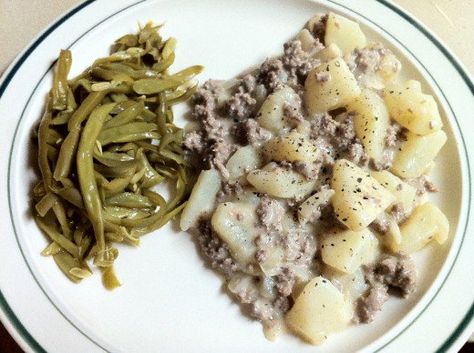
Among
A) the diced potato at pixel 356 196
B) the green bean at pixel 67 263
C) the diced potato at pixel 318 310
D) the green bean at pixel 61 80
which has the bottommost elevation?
the diced potato at pixel 318 310

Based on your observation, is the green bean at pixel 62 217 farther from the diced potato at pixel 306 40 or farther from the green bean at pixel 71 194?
the diced potato at pixel 306 40

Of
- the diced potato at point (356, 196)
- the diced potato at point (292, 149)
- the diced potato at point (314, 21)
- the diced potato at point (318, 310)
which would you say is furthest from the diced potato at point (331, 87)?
the diced potato at point (318, 310)

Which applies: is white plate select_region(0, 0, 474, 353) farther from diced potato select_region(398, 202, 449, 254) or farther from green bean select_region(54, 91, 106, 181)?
green bean select_region(54, 91, 106, 181)

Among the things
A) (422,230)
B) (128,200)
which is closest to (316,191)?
(422,230)

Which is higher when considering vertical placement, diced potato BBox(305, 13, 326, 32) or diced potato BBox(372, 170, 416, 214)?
diced potato BBox(305, 13, 326, 32)

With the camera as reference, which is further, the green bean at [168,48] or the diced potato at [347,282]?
the green bean at [168,48]

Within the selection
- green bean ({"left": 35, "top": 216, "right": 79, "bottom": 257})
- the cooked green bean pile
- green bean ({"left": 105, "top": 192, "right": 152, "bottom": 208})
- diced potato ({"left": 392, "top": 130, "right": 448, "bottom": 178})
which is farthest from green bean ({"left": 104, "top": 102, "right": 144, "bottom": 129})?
diced potato ({"left": 392, "top": 130, "right": 448, "bottom": 178})

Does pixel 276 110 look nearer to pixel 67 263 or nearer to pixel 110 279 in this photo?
pixel 110 279
